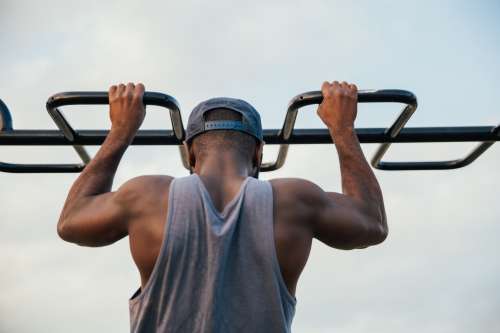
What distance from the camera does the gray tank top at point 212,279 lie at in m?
1.52

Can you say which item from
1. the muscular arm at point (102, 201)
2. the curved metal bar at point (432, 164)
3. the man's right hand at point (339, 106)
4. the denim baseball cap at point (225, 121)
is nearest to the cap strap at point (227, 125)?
the denim baseball cap at point (225, 121)

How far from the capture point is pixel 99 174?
5.99ft

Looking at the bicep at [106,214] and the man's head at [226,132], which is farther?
the man's head at [226,132]

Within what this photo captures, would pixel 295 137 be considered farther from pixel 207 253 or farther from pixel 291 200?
pixel 207 253

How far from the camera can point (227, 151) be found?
178cm

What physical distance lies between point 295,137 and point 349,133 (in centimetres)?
33

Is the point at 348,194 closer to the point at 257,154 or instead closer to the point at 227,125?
the point at 257,154

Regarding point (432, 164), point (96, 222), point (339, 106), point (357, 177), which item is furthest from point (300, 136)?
point (96, 222)

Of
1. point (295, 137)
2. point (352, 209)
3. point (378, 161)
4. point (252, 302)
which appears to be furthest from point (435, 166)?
point (252, 302)

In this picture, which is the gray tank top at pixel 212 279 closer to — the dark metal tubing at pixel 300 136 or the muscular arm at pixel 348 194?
the muscular arm at pixel 348 194

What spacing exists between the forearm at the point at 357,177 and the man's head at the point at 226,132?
0.94 ft

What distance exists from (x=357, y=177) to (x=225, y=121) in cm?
45

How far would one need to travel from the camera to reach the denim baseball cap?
1.79 metres

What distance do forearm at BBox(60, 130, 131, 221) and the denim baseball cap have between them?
0.25 metres
